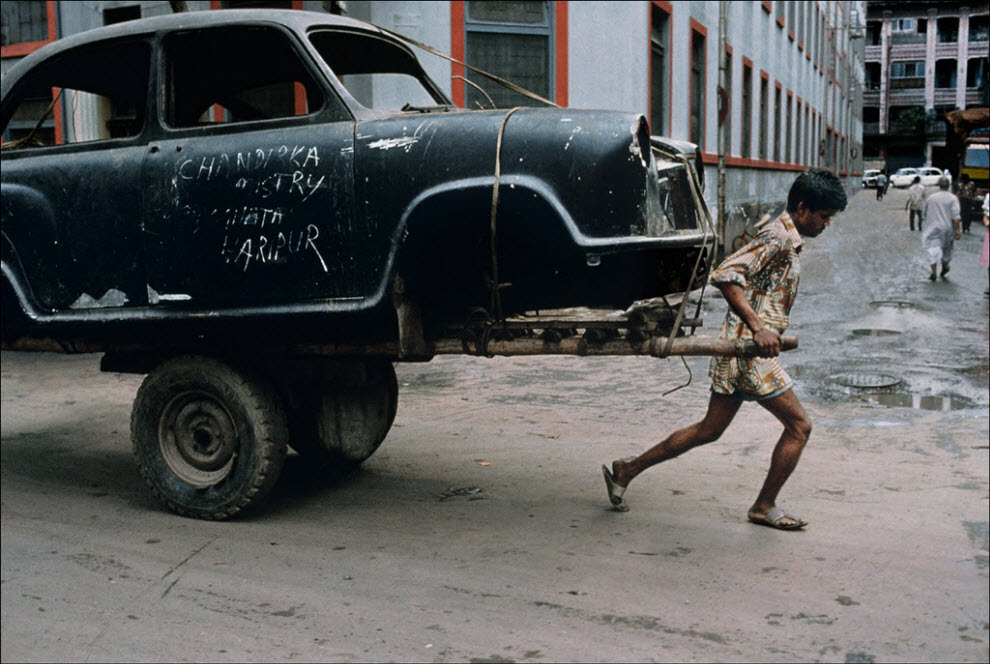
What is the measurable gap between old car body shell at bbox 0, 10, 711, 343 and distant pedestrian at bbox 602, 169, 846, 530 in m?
0.32

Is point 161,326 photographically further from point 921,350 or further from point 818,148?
point 818,148

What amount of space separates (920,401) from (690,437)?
13.0ft

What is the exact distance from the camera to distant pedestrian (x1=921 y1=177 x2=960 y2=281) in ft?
58.1

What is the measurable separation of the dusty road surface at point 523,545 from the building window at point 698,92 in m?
10.3

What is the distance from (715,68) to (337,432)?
15152mm

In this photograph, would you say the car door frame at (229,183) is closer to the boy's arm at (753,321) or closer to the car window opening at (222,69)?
the car window opening at (222,69)

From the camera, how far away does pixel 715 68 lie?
1928cm

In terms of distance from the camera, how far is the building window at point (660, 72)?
16.0 m

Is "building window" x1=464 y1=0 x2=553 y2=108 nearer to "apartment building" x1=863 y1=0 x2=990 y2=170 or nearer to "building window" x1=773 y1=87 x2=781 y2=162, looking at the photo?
"building window" x1=773 y1=87 x2=781 y2=162

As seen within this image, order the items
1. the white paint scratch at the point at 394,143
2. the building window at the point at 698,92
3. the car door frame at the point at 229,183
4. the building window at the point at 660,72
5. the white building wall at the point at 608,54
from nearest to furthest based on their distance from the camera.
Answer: the white paint scratch at the point at 394,143, the car door frame at the point at 229,183, the white building wall at the point at 608,54, the building window at the point at 660,72, the building window at the point at 698,92

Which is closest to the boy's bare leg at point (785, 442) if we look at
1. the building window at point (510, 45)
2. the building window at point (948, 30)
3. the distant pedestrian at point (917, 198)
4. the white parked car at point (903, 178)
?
the building window at point (510, 45)

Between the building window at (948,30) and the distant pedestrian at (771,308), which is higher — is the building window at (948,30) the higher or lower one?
the higher one

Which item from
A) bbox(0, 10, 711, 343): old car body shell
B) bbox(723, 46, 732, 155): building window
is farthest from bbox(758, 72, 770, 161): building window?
bbox(0, 10, 711, 343): old car body shell

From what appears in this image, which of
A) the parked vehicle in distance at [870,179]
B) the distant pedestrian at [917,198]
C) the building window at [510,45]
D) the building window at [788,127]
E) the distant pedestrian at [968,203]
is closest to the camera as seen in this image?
the building window at [510,45]
